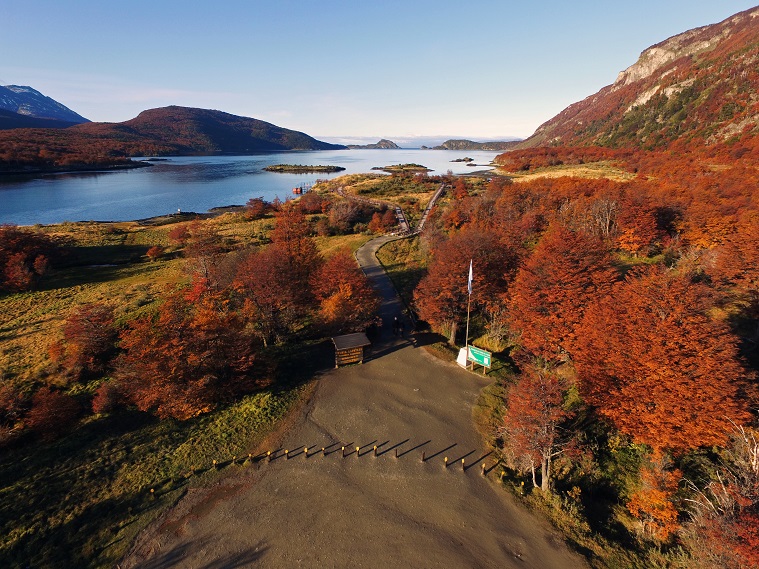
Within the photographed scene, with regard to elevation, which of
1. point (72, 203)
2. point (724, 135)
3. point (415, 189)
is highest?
point (724, 135)

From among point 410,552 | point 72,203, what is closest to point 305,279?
point 410,552

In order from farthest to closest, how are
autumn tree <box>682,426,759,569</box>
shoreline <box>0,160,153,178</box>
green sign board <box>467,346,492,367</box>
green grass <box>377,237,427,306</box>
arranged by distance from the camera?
1. shoreline <box>0,160,153,178</box>
2. green grass <box>377,237,427,306</box>
3. green sign board <box>467,346,492,367</box>
4. autumn tree <box>682,426,759,569</box>

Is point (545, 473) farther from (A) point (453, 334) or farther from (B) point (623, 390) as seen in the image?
(A) point (453, 334)

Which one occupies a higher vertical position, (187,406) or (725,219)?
(725,219)

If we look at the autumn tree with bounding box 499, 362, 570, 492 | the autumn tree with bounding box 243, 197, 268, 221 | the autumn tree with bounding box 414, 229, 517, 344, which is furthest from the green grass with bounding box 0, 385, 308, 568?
the autumn tree with bounding box 243, 197, 268, 221

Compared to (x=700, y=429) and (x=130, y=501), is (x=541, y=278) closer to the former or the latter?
(x=700, y=429)

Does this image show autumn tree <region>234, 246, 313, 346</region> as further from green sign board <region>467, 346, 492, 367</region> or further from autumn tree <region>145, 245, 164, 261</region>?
autumn tree <region>145, 245, 164, 261</region>
